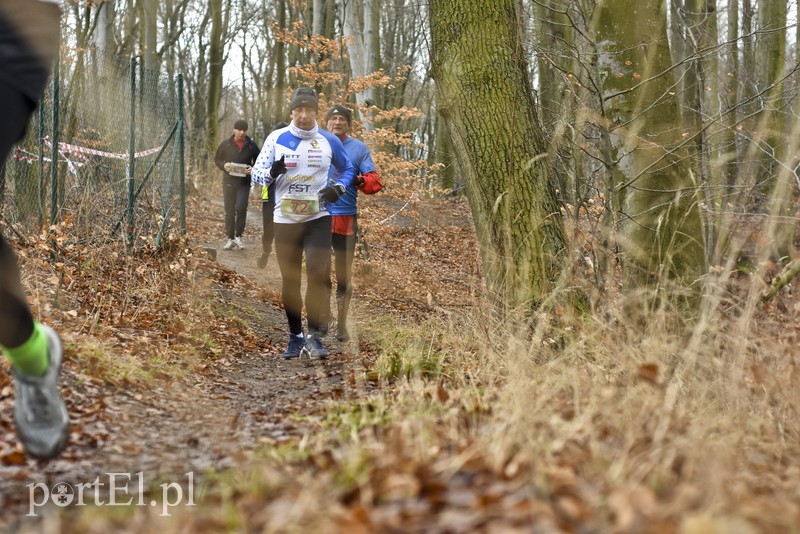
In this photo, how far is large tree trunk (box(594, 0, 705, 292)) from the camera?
676cm

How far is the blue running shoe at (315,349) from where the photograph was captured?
6.52 m

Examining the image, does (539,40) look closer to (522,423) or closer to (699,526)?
(522,423)

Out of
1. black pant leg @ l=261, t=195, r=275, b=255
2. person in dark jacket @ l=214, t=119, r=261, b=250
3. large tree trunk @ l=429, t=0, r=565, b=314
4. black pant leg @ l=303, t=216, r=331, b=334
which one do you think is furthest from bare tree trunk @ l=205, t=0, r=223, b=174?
large tree trunk @ l=429, t=0, r=565, b=314

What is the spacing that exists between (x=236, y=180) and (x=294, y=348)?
6617 mm

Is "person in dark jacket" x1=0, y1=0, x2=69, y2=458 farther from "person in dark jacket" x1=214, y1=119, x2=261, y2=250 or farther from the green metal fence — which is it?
"person in dark jacket" x1=214, y1=119, x2=261, y2=250

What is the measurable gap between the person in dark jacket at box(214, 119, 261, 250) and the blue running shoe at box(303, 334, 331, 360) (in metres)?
6.47

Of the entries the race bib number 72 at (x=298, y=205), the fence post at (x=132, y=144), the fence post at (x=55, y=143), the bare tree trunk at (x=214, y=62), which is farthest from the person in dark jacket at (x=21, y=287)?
the bare tree trunk at (x=214, y=62)

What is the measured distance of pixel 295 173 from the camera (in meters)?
6.41

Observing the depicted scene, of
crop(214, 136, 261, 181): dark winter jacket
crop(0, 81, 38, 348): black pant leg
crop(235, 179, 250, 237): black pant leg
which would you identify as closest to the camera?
crop(0, 81, 38, 348): black pant leg

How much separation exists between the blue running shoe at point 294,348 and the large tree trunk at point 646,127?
281 cm

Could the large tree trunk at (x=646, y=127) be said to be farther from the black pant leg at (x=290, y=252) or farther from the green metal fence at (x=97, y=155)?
the green metal fence at (x=97, y=155)

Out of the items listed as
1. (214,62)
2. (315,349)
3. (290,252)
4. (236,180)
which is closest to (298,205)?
(290,252)

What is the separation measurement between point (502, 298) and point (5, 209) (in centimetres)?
560

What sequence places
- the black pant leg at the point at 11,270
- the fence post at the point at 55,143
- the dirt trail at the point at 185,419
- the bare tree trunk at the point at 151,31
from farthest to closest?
the bare tree trunk at the point at 151,31 < the fence post at the point at 55,143 < the dirt trail at the point at 185,419 < the black pant leg at the point at 11,270
